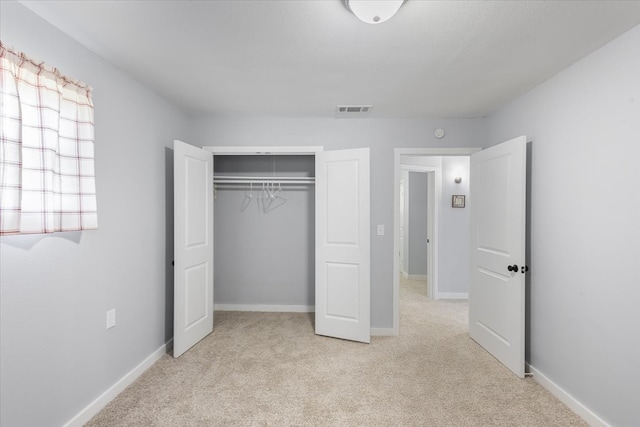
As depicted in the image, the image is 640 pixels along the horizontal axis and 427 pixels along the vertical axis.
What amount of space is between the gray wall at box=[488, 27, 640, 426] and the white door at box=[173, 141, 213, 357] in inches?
122

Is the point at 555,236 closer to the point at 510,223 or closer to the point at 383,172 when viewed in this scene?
the point at 510,223

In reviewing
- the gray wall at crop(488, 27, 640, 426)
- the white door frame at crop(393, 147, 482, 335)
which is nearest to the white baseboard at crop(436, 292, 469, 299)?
the white door frame at crop(393, 147, 482, 335)

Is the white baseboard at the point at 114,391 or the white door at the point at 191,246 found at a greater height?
the white door at the point at 191,246

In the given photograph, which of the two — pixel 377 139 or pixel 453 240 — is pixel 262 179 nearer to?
pixel 377 139

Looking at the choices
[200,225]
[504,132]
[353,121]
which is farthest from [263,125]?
[504,132]

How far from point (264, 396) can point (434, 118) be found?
325 cm

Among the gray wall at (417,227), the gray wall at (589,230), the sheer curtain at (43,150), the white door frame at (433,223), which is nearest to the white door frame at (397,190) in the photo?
the gray wall at (589,230)

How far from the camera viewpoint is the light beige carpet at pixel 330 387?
7.11 ft

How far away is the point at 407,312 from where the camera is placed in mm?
4461

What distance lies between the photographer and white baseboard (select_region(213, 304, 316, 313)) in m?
4.36

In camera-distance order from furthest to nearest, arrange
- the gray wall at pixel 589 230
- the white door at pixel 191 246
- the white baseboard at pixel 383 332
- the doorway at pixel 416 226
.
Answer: the doorway at pixel 416 226, the white baseboard at pixel 383 332, the white door at pixel 191 246, the gray wall at pixel 589 230

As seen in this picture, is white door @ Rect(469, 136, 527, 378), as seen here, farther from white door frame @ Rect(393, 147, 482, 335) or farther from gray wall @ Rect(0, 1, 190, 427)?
gray wall @ Rect(0, 1, 190, 427)

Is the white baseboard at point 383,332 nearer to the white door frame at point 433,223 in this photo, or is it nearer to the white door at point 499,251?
the white door at point 499,251

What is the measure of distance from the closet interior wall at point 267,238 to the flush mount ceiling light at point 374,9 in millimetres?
2760
